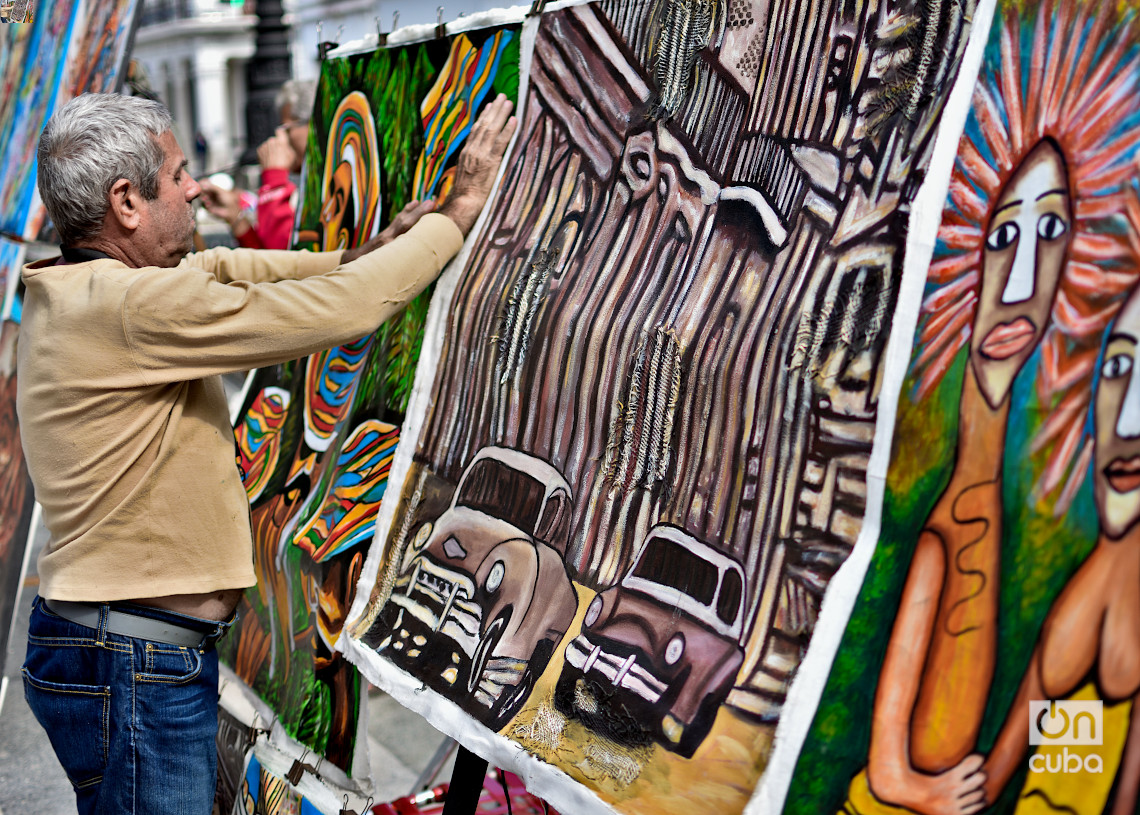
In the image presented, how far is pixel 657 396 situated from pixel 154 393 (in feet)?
2.89

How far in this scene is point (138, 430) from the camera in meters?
1.70

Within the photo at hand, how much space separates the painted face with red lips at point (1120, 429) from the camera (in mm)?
983

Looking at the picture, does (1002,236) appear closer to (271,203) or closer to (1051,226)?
(1051,226)

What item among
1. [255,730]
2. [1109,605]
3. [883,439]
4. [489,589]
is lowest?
[255,730]

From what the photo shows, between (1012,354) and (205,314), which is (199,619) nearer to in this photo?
(205,314)

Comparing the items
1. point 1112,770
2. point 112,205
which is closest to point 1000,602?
point 1112,770

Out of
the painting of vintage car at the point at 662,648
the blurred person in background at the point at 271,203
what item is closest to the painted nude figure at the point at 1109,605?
the painting of vintage car at the point at 662,648

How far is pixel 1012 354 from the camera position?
3.56 ft

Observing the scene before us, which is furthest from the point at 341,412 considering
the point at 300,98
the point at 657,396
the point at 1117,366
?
the point at 300,98

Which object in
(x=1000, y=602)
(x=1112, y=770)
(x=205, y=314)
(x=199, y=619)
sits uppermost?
(x=205, y=314)

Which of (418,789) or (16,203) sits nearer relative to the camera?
(418,789)

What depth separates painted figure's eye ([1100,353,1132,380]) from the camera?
39.4 inches

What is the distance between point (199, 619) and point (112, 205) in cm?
75

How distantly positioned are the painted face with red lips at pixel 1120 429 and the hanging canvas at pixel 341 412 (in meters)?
1.27
